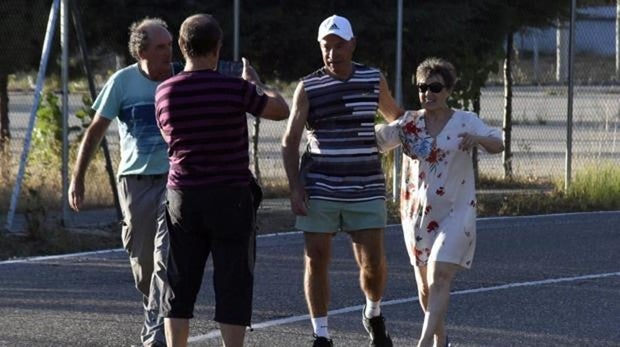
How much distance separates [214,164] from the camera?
666 centimetres

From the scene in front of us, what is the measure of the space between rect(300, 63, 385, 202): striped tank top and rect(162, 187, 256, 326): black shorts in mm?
1000

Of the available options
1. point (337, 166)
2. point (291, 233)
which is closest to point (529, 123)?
point (291, 233)

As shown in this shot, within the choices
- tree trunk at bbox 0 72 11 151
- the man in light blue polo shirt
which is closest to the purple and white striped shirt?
the man in light blue polo shirt

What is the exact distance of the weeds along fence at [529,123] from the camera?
1528 cm

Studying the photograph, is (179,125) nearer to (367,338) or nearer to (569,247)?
(367,338)

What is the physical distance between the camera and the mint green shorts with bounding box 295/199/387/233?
7.71 meters

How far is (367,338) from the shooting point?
818 cm

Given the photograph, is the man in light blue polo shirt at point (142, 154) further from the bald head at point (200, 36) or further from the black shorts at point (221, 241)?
the bald head at point (200, 36)

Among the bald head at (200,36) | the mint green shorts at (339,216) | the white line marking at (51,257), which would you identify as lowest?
the white line marking at (51,257)

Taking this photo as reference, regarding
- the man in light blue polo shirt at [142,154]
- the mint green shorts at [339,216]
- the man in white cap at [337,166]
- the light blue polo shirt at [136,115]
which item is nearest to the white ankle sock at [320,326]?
the man in white cap at [337,166]

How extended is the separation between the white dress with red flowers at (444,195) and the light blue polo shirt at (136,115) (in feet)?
4.67

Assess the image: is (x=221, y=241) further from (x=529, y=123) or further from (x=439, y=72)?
(x=529, y=123)

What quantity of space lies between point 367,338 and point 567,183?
7952 millimetres

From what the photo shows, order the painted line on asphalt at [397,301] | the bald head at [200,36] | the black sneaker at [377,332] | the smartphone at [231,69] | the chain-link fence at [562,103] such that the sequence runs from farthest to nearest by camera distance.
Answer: the chain-link fence at [562,103] < the painted line on asphalt at [397,301] < the black sneaker at [377,332] < the smartphone at [231,69] < the bald head at [200,36]
